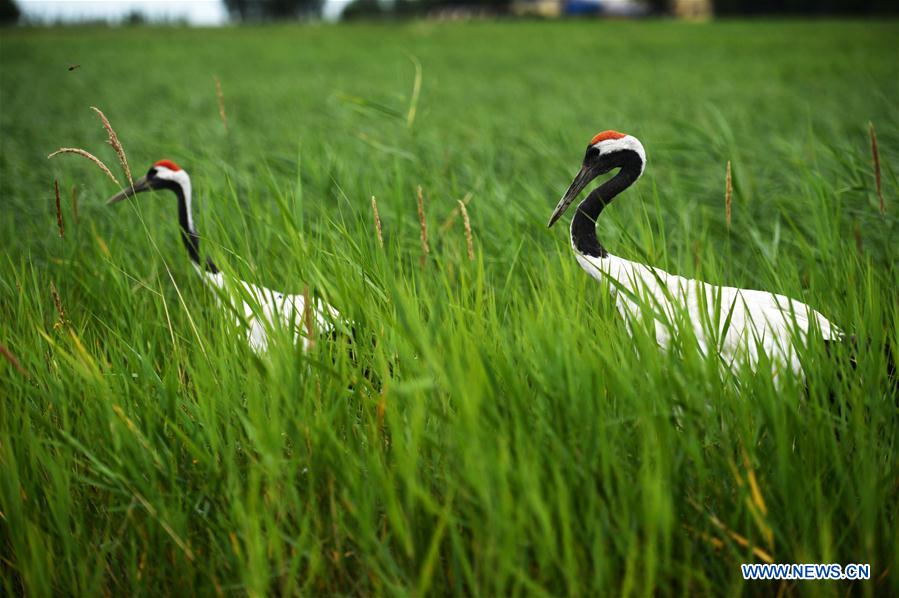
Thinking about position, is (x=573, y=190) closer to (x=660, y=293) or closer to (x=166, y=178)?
(x=660, y=293)

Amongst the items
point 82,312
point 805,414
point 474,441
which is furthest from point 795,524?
point 82,312

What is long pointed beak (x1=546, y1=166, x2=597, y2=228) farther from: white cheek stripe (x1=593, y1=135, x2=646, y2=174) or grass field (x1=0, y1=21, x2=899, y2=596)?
grass field (x1=0, y1=21, x2=899, y2=596)

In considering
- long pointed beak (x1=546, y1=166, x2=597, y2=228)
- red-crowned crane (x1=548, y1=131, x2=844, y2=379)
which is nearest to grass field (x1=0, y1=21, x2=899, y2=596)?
red-crowned crane (x1=548, y1=131, x2=844, y2=379)

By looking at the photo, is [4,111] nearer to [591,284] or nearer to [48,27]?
[591,284]

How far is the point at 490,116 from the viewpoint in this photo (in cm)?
876

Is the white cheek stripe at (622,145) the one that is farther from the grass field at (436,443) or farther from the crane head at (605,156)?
the grass field at (436,443)

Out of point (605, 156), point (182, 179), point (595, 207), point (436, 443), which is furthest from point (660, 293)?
point (182, 179)

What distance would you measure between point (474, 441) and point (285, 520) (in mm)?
501

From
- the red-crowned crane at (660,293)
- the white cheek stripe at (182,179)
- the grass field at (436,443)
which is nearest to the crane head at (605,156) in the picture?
the red-crowned crane at (660,293)

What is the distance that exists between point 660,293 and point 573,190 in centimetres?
53

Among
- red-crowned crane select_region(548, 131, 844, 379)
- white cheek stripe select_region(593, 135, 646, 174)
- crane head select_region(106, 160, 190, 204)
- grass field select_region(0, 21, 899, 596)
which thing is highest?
white cheek stripe select_region(593, 135, 646, 174)

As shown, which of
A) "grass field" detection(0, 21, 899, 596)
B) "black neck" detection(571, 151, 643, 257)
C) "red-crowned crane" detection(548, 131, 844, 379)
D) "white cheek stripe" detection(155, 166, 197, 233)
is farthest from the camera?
"white cheek stripe" detection(155, 166, 197, 233)

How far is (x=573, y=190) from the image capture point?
106 inches

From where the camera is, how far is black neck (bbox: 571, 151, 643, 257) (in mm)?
2602
